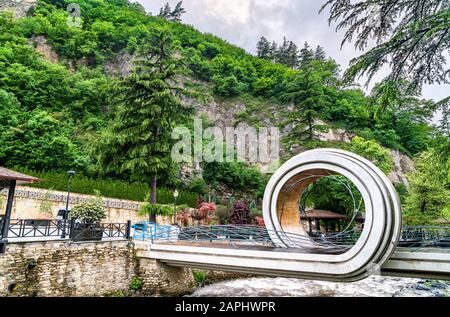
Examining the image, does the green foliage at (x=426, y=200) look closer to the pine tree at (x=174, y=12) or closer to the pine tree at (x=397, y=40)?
the pine tree at (x=397, y=40)

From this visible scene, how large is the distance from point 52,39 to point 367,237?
41.7 m

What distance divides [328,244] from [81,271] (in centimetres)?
856

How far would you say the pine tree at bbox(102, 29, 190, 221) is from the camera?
16.1 meters

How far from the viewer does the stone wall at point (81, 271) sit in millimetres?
9070

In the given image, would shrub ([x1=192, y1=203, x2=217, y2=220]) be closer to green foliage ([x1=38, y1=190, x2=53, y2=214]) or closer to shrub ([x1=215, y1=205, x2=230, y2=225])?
shrub ([x1=215, y1=205, x2=230, y2=225])

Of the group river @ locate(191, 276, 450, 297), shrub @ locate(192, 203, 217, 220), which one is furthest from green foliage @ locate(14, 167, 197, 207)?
river @ locate(191, 276, 450, 297)

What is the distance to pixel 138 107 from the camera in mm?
16750

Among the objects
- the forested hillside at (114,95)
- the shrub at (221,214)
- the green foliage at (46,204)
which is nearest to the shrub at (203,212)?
the shrub at (221,214)


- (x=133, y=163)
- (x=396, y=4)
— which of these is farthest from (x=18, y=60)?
(x=396, y=4)

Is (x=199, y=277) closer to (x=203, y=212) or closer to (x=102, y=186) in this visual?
(x=203, y=212)

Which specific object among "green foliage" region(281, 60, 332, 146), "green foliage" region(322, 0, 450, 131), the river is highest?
"green foliage" region(281, 60, 332, 146)

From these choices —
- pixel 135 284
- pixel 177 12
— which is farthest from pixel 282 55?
pixel 135 284

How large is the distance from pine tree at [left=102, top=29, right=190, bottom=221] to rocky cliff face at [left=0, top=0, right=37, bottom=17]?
115 feet
